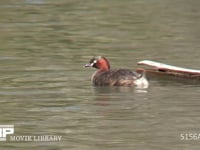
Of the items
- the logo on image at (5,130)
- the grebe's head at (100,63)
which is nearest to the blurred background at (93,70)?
the logo on image at (5,130)

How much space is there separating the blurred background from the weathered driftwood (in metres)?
0.12

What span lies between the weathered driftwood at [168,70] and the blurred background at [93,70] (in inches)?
4.7

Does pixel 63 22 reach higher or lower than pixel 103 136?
higher

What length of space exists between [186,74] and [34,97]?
223 centimetres

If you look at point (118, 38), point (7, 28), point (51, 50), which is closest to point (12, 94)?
point (51, 50)

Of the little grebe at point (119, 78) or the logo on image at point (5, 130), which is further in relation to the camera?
the little grebe at point (119, 78)

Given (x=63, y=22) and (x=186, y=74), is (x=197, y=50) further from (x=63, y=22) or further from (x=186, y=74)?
(x=63, y=22)

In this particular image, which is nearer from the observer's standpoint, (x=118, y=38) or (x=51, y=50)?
(x=51, y=50)

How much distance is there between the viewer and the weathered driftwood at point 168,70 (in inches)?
571

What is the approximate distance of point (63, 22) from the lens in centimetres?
2094

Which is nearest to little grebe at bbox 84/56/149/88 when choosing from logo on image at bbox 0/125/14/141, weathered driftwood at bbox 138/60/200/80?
weathered driftwood at bbox 138/60/200/80

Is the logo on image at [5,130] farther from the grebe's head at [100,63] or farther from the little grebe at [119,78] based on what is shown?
the grebe's head at [100,63]

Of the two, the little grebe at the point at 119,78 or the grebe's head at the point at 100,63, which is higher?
the grebe's head at the point at 100,63

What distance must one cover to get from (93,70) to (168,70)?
1.60 meters
